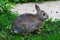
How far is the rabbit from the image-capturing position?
650cm

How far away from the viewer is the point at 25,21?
6.54m

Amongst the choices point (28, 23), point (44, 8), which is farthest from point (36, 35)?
point (44, 8)

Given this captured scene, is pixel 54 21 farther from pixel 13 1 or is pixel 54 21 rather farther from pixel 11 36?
pixel 13 1

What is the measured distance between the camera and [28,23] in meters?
6.52

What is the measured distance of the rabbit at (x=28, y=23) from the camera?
650cm

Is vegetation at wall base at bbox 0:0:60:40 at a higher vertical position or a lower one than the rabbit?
lower

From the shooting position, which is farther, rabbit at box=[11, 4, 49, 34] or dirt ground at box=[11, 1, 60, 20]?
dirt ground at box=[11, 1, 60, 20]

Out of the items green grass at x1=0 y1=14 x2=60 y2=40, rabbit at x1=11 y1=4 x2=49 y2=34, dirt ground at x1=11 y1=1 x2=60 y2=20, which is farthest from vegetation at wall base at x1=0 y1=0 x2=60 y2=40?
dirt ground at x1=11 y1=1 x2=60 y2=20

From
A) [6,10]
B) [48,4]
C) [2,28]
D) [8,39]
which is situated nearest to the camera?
[8,39]

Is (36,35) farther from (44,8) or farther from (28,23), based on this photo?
(44,8)

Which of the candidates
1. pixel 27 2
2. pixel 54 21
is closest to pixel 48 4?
pixel 27 2

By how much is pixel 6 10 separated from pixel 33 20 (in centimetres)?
125

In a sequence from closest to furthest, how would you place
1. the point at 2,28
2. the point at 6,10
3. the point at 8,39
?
1. the point at 8,39
2. the point at 2,28
3. the point at 6,10

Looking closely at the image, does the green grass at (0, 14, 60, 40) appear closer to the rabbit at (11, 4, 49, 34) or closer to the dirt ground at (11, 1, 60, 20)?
the rabbit at (11, 4, 49, 34)
